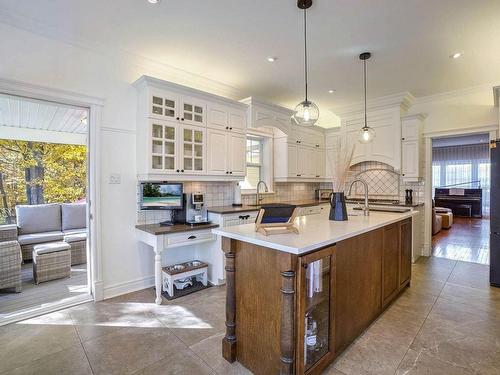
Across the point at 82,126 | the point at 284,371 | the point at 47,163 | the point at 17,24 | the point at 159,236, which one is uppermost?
the point at 17,24

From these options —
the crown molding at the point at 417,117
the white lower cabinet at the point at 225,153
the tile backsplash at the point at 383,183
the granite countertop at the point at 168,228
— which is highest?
the crown molding at the point at 417,117

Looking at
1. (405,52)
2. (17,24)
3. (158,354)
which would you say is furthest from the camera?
(405,52)

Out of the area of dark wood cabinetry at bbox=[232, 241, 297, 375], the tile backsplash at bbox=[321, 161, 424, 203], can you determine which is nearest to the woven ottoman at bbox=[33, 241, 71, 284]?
the area of dark wood cabinetry at bbox=[232, 241, 297, 375]

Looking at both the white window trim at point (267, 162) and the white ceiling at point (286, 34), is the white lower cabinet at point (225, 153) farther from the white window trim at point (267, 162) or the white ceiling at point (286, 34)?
the white window trim at point (267, 162)

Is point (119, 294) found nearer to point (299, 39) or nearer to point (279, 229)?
point (279, 229)

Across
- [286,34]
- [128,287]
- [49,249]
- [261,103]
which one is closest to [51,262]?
[49,249]

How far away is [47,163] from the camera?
606 cm

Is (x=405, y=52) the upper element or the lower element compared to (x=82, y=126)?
upper

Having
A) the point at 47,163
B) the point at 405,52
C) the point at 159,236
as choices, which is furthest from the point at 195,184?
the point at 47,163

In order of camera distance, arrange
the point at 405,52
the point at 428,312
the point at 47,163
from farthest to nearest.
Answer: the point at 47,163, the point at 405,52, the point at 428,312

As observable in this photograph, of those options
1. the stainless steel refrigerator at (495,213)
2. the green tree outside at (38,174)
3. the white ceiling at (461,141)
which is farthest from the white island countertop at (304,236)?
the white ceiling at (461,141)

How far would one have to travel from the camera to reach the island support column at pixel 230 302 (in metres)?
1.97

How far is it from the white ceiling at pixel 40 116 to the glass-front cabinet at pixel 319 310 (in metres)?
3.54

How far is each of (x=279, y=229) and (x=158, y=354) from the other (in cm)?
136
